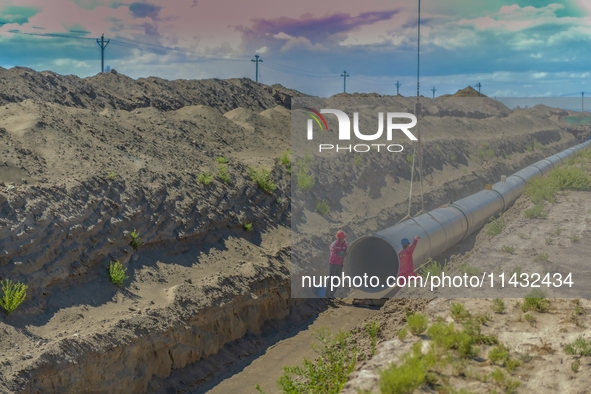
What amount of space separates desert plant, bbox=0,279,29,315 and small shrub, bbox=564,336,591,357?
845cm

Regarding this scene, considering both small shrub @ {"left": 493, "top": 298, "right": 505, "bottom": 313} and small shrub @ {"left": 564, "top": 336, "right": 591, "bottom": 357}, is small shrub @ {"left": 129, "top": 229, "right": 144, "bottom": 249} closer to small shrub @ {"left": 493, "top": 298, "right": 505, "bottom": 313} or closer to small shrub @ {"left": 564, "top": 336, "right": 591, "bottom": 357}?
small shrub @ {"left": 493, "top": 298, "right": 505, "bottom": 313}

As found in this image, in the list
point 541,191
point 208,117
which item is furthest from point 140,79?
point 541,191

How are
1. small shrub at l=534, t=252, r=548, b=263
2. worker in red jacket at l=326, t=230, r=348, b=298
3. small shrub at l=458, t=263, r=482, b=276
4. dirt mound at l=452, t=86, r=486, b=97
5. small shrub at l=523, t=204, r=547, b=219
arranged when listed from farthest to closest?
dirt mound at l=452, t=86, r=486, b=97 → small shrub at l=523, t=204, r=547, b=219 → worker in red jacket at l=326, t=230, r=348, b=298 → small shrub at l=534, t=252, r=548, b=263 → small shrub at l=458, t=263, r=482, b=276

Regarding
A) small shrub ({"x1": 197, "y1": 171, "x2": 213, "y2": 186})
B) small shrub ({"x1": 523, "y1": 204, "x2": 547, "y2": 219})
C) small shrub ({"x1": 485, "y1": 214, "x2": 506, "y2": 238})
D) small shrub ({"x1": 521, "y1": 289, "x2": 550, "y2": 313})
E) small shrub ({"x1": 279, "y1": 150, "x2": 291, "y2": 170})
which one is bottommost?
small shrub ({"x1": 521, "y1": 289, "x2": 550, "y2": 313})

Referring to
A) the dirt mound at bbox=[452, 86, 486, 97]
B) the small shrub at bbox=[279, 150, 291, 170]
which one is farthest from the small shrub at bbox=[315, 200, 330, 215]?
the dirt mound at bbox=[452, 86, 486, 97]

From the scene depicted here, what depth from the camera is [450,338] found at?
26.5 feet

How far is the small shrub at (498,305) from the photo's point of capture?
32.0 ft

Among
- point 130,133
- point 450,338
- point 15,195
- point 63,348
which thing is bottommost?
point 63,348

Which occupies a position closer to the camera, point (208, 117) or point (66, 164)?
point (66, 164)

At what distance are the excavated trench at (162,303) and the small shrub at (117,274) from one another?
27 centimetres

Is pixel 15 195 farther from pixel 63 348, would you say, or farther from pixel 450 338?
pixel 450 338

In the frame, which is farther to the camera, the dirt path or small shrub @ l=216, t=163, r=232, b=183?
small shrub @ l=216, t=163, r=232, b=183

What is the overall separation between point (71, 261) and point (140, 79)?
68.2 ft

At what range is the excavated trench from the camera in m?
10.1
